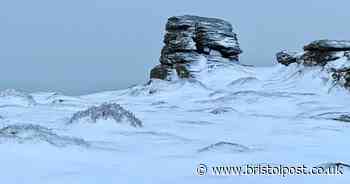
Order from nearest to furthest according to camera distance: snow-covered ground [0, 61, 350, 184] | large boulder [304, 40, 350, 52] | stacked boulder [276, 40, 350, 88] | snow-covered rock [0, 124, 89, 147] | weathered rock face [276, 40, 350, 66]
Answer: snow-covered ground [0, 61, 350, 184] < snow-covered rock [0, 124, 89, 147] < stacked boulder [276, 40, 350, 88] < weathered rock face [276, 40, 350, 66] < large boulder [304, 40, 350, 52]

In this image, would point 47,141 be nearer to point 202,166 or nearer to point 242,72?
point 202,166

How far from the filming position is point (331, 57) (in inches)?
1294

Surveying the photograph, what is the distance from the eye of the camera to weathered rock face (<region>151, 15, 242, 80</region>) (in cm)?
4403

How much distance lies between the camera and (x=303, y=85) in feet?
104

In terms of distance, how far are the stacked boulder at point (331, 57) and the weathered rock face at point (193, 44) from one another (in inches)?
346

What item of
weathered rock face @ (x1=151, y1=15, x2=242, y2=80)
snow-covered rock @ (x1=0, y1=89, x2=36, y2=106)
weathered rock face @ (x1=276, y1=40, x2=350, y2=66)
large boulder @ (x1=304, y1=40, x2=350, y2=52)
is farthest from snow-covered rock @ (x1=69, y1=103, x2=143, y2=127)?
weathered rock face @ (x1=151, y1=15, x2=242, y2=80)

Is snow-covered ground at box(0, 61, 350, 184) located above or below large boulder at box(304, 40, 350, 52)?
above

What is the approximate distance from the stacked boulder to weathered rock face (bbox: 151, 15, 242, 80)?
8.79 meters

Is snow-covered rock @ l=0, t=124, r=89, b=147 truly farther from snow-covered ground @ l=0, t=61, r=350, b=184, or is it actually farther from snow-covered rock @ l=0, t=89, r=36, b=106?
snow-covered rock @ l=0, t=89, r=36, b=106

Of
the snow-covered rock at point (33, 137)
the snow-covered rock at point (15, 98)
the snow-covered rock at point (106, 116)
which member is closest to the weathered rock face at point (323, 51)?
the snow-covered rock at point (15, 98)

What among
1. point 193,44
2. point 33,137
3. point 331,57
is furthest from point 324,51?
point 33,137

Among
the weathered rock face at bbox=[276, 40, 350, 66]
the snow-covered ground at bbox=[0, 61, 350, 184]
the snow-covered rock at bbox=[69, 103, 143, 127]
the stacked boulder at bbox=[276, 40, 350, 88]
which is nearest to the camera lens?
the snow-covered ground at bbox=[0, 61, 350, 184]

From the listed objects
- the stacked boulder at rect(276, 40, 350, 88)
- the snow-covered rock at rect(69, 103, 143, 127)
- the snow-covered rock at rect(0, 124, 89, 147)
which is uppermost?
the snow-covered rock at rect(0, 124, 89, 147)

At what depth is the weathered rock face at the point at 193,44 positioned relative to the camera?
4403 centimetres
